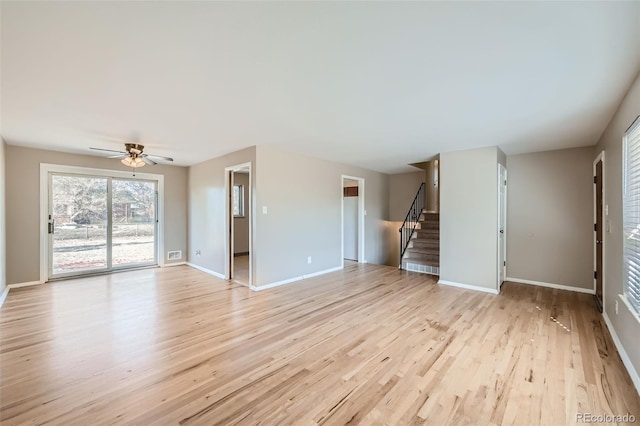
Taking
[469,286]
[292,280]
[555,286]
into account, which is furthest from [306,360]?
[555,286]

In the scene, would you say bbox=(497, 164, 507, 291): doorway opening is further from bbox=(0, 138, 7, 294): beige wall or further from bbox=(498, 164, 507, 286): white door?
bbox=(0, 138, 7, 294): beige wall

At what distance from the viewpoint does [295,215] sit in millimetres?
5141

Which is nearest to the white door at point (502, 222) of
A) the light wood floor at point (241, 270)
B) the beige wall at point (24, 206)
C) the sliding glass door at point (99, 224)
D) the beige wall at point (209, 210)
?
the beige wall at point (209, 210)

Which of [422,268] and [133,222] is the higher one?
[133,222]

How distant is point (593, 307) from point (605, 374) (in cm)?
212

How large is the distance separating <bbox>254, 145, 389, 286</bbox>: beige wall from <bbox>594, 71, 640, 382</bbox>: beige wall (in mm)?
4175

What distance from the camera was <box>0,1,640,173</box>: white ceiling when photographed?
150 centimetres

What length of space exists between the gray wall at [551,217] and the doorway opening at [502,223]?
0.46ft

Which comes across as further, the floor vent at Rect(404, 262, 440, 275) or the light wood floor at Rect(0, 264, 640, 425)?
the floor vent at Rect(404, 262, 440, 275)

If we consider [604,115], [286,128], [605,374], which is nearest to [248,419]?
[605,374]

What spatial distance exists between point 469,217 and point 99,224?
715 centimetres

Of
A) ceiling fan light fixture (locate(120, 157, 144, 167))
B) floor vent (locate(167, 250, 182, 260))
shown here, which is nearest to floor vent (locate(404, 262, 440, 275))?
floor vent (locate(167, 250, 182, 260))

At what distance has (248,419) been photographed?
1709 mm

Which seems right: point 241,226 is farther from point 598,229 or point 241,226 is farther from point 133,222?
point 598,229
